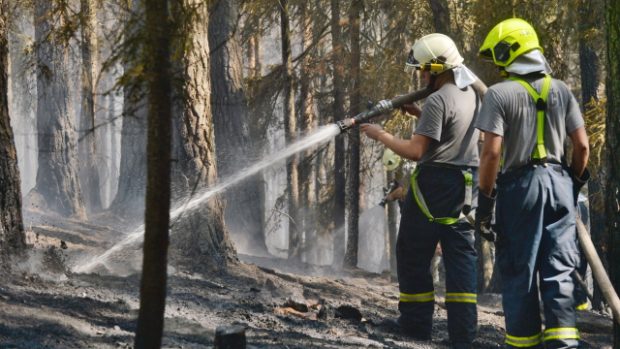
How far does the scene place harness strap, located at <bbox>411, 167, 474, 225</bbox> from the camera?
6301mm

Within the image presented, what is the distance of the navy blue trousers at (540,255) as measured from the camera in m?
5.15

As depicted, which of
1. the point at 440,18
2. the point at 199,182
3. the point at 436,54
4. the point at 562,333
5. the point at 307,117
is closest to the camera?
the point at 562,333

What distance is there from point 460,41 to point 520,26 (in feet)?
22.7

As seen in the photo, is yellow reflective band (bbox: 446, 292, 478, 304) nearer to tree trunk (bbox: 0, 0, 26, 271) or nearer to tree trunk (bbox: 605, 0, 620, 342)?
tree trunk (bbox: 605, 0, 620, 342)

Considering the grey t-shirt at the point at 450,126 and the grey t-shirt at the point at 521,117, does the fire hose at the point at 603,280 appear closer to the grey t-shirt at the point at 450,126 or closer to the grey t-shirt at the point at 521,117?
the grey t-shirt at the point at 521,117

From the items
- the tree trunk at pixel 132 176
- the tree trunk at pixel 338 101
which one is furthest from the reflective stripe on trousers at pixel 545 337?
the tree trunk at pixel 132 176

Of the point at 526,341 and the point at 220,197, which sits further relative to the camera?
the point at 220,197

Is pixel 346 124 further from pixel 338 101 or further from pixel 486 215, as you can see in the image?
pixel 338 101

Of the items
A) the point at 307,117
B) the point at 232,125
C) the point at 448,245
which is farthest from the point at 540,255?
the point at 307,117

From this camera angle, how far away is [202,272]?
8609 millimetres

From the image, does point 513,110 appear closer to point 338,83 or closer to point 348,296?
point 348,296

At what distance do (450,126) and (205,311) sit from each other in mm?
2390

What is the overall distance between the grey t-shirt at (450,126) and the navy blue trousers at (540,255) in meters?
0.94

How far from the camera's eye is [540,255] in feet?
17.3
